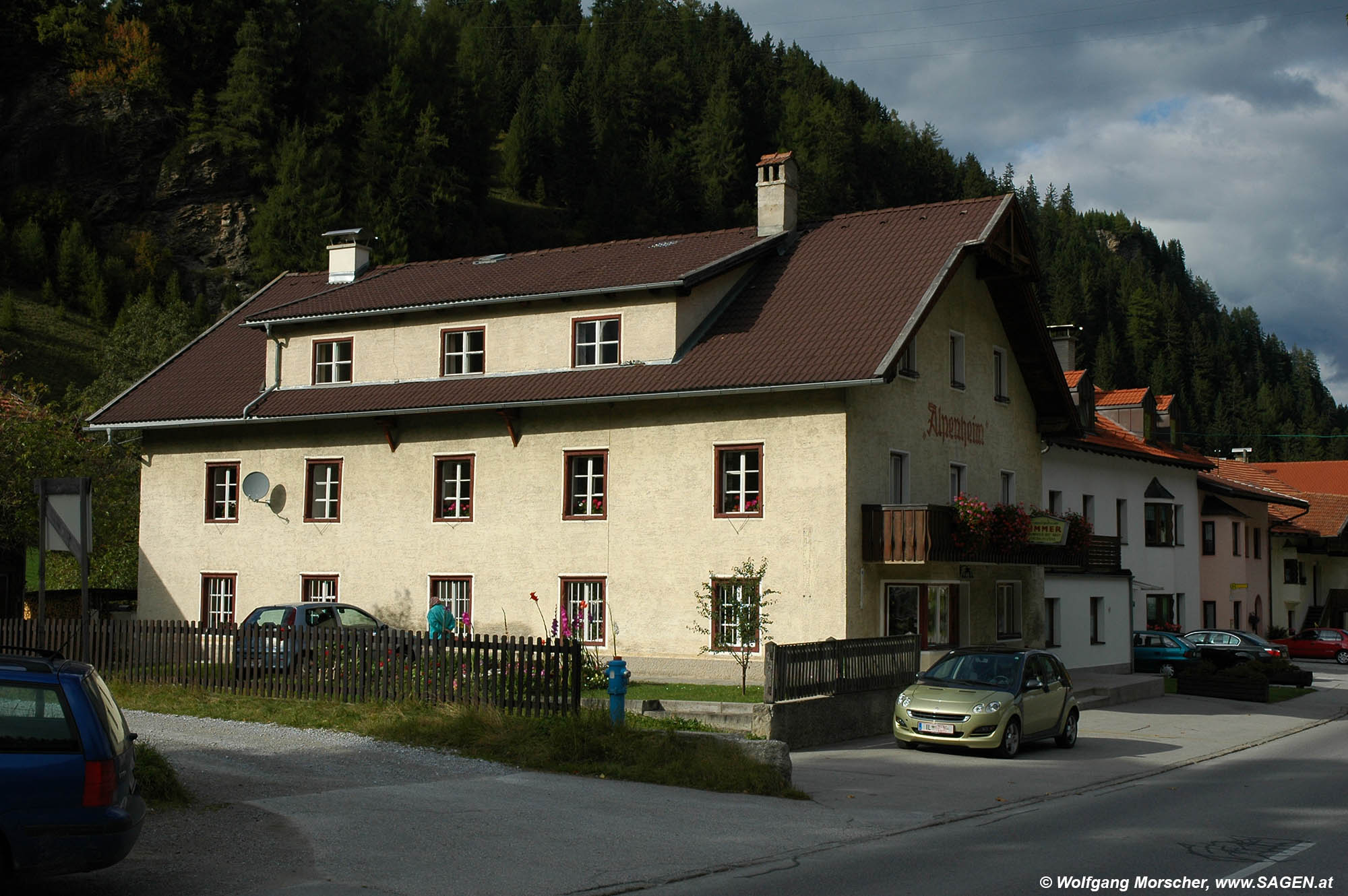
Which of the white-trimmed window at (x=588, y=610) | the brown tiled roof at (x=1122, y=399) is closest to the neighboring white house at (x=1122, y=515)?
the brown tiled roof at (x=1122, y=399)

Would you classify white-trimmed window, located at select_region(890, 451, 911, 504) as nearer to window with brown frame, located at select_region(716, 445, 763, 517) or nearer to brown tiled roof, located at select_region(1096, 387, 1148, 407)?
window with brown frame, located at select_region(716, 445, 763, 517)

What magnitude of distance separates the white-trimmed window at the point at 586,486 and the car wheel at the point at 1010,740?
10374mm

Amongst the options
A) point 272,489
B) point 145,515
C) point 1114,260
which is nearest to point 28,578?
point 145,515

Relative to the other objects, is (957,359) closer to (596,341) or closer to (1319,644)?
(596,341)

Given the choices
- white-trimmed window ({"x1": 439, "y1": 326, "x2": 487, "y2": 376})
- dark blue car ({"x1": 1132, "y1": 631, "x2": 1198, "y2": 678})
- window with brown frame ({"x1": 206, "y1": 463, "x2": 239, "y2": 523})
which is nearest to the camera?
white-trimmed window ({"x1": 439, "y1": 326, "x2": 487, "y2": 376})

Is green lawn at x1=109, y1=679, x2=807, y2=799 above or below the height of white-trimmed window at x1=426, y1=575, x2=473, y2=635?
below

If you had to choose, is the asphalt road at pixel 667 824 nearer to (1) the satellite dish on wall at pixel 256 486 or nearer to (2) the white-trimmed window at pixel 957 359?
(2) the white-trimmed window at pixel 957 359

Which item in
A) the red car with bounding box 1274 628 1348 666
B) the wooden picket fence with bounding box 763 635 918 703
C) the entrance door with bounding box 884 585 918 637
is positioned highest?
the entrance door with bounding box 884 585 918 637

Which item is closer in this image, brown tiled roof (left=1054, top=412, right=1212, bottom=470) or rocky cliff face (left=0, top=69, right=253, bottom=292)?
brown tiled roof (left=1054, top=412, right=1212, bottom=470)

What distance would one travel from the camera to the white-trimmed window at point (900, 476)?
26.8m

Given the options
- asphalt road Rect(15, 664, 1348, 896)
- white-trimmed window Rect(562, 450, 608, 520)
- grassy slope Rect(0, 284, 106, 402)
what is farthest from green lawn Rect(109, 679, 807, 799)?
grassy slope Rect(0, 284, 106, 402)

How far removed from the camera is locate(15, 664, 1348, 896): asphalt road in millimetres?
9883

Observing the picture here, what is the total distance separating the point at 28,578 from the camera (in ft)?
Answer: 162

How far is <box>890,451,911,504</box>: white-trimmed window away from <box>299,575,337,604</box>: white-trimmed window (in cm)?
1256
